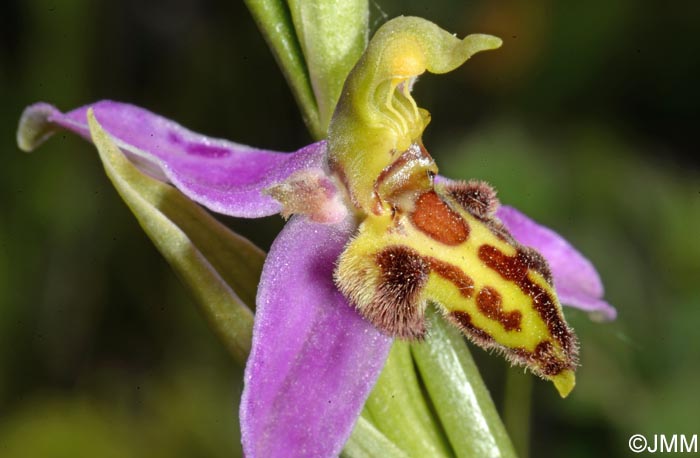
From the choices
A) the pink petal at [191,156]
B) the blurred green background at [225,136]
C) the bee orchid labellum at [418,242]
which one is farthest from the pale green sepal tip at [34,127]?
the blurred green background at [225,136]

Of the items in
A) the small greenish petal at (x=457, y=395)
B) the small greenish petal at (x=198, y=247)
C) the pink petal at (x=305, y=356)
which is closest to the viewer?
the pink petal at (x=305, y=356)

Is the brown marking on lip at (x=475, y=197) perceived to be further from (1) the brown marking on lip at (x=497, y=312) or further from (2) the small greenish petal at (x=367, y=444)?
(2) the small greenish petal at (x=367, y=444)

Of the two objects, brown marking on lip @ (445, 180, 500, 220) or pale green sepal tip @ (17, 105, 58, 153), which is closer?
brown marking on lip @ (445, 180, 500, 220)

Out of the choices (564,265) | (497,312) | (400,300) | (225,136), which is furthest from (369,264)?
(225,136)

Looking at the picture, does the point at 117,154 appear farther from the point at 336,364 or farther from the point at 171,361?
the point at 171,361

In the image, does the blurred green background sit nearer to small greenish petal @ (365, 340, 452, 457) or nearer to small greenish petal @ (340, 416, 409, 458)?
small greenish petal @ (365, 340, 452, 457)

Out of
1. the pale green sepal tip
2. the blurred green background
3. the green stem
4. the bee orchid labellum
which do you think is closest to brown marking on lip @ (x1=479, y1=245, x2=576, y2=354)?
the bee orchid labellum
